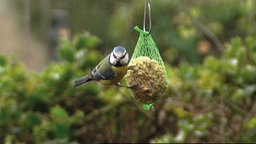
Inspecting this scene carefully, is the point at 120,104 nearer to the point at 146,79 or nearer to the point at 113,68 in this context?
the point at 146,79

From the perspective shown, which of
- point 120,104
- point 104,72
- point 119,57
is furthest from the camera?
point 120,104

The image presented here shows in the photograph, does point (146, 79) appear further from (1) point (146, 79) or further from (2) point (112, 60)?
(2) point (112, 60)

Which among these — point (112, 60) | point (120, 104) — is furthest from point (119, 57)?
point (120, 104)

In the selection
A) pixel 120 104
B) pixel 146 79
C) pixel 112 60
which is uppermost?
pixel 112 60

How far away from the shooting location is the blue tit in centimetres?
273

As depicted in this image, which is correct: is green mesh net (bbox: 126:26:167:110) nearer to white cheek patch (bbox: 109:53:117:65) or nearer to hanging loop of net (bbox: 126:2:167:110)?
hanging loop of net (bbox: 126:2:167:110)

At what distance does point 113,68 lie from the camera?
9.16 ft

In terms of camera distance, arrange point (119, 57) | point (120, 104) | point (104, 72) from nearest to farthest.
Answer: point (119, 57) < point (104, 72) < point (120, 104)

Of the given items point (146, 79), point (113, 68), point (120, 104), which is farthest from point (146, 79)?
point (120, 104)

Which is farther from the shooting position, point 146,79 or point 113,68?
point 146,79

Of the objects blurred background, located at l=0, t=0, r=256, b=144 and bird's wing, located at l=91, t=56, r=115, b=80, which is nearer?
bird's wing, located at l=91, t=56, r=115, b=80

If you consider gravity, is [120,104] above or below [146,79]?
below

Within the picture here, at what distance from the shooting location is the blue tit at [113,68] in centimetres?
273

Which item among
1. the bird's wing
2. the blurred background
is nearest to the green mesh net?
the bird's wing
